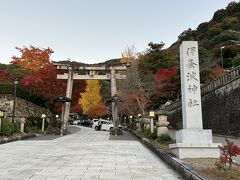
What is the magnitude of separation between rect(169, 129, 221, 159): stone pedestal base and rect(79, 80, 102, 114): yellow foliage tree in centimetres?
4713

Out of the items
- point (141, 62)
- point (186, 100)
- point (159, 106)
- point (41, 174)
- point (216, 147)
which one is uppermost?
point (141, 62)

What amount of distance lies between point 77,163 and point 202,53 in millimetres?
45877

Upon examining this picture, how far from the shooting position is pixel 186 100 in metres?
10.3

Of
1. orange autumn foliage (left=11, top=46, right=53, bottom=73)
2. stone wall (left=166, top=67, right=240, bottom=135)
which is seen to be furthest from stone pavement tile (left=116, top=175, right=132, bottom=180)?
orange autumn foliage (left=11, top=46, right=53, bottom=73)

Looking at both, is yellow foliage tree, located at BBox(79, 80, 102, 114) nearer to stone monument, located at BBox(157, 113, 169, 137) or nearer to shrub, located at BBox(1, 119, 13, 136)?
shrub, located at BBox(1, 119, 13, 136)

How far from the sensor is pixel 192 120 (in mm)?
10164

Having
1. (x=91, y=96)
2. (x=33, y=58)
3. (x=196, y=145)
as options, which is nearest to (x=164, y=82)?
(x=33, y=58)

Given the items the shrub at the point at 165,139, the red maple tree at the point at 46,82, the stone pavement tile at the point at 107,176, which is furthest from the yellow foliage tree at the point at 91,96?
the stone pavement tile at the point at 107,176

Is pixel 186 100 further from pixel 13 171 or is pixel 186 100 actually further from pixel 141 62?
pixel 141 62

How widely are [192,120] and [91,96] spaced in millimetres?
47660

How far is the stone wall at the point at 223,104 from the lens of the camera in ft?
68.9

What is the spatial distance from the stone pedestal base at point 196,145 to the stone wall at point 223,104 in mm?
11423

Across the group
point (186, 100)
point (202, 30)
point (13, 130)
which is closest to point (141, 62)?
point (13, 130)

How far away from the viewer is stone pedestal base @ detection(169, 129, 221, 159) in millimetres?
9773
